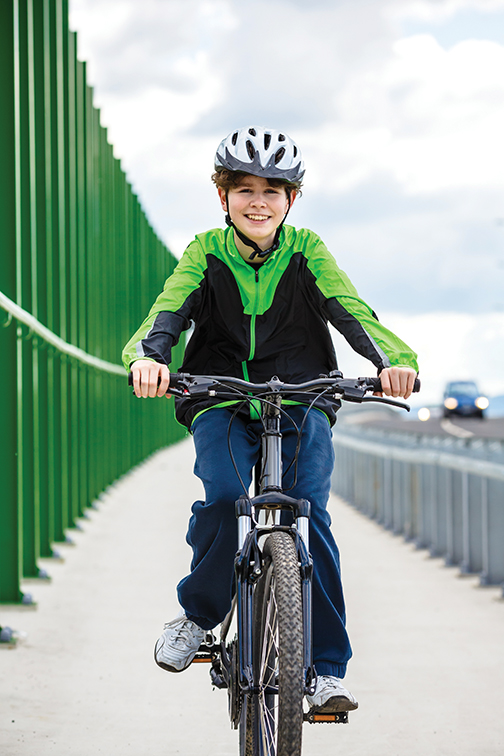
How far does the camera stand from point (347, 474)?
1914 cm

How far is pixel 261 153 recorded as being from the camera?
4391 millimetres

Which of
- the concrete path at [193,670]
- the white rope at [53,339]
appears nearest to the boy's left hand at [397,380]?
the concrete path at [193,670]

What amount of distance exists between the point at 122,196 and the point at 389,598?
15.9m

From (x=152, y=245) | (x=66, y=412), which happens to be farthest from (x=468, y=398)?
(x=66, y=412)

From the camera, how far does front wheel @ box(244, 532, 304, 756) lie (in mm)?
3387

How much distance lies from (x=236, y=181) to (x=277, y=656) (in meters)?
1.79

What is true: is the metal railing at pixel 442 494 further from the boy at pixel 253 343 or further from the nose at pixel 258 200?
the nose at pixel 258 200

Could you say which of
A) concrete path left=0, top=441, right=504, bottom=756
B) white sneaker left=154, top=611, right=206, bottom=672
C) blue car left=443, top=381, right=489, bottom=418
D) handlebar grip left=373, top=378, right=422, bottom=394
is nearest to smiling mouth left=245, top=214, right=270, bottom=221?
handlebar grip left=373, top=378, right=422, bottom=394

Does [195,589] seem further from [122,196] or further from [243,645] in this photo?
[122,196]

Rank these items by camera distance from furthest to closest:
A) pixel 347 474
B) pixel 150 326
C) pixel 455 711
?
pixel 347 474 → pixel 455 711 → pixel 150 326

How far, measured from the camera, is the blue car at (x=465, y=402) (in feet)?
200

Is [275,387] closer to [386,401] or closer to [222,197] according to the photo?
[386,401]

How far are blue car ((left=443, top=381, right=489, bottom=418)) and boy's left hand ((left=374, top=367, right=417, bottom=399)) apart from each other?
57.6 m

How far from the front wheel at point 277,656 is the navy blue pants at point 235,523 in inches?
12.8
